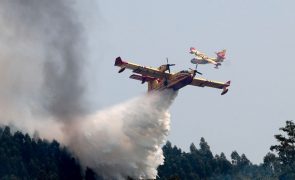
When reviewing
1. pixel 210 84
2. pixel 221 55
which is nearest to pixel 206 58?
pixel 221 55

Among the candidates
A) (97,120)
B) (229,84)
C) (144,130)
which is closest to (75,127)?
(97,120)

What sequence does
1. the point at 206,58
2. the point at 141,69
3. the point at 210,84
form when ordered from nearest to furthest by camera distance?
1. the point at 141,69
2. the point at 210,84
3. the point at 206,58

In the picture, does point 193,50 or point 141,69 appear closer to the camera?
point 141,69

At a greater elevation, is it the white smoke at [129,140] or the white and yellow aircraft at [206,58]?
the white and yellow aircraft at [206,58]

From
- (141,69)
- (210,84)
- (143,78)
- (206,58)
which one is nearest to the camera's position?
(141,69)

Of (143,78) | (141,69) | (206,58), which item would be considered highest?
(206,58)

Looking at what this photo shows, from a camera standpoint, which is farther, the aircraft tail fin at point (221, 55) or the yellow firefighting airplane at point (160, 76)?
the aircraft tail fin at point (221, 55)

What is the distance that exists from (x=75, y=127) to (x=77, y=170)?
22.1 ft

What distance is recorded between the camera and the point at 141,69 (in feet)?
381

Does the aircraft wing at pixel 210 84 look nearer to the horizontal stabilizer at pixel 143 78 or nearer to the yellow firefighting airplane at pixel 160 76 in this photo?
the yellow firefighting airplane at pixel 160 76

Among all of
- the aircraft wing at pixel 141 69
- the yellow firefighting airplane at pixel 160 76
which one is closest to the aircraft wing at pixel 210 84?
the yellow firefighting airplane at pixel 160 76

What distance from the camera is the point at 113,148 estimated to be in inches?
4660

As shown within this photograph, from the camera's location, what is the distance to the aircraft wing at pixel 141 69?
378ft

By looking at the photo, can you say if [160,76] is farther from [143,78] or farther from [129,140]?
[129,140]
